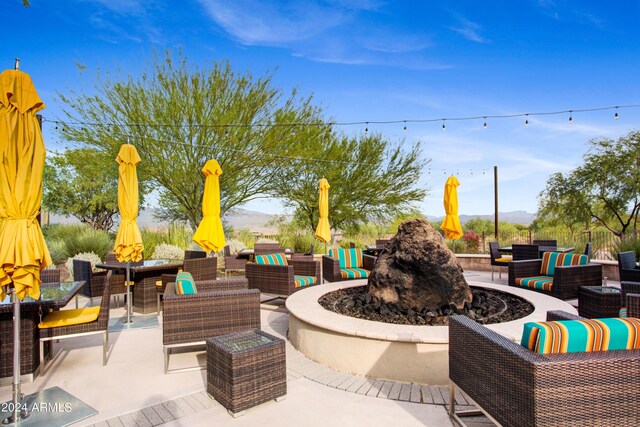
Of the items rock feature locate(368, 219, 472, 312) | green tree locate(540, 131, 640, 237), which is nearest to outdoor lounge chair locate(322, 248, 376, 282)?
rock feature locate(368, 219, 472, 312)

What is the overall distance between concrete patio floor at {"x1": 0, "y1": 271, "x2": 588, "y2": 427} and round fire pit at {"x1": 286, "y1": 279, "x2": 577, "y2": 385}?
9 cm

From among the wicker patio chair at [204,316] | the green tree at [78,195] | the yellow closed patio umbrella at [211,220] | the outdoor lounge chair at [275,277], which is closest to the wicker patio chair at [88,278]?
the yellow closed patio umbrella at [211,220]

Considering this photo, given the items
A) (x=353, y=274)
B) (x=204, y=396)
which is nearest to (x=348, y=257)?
(x=353, y=274)

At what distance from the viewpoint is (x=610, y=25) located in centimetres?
1108

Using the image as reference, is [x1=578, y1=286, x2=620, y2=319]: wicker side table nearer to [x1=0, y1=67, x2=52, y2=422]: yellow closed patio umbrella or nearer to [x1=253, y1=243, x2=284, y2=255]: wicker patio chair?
[x1=0, y1=67, x2=52, y2=422]: yellow closed patio umbrella

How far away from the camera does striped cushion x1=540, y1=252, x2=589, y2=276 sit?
21.1 feet

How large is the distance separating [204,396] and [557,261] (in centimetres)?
622

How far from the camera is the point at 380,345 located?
11.4 ft

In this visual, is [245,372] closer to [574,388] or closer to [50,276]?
[574,388]

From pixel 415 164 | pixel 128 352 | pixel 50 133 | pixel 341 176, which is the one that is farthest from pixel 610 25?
pixel 50 133

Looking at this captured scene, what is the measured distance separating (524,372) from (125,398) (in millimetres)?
3042

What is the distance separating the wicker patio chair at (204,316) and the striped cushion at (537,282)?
4580 millimetres

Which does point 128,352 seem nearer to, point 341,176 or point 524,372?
point 524,372

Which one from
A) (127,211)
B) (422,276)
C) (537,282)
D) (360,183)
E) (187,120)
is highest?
(187,120)
